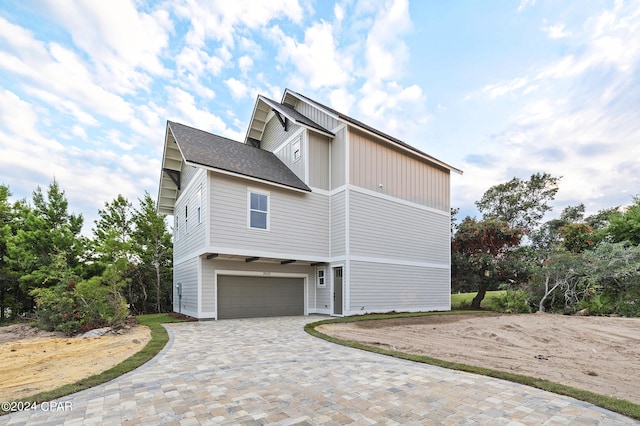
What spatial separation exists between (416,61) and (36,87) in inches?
558

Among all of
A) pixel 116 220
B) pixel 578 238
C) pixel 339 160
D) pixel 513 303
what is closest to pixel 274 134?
pixel 339 160

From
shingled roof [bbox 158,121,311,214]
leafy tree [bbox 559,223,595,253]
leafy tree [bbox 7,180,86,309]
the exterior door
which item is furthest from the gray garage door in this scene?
leafy tree [bbox 559,223,595,253]

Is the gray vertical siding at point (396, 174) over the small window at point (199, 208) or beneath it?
over

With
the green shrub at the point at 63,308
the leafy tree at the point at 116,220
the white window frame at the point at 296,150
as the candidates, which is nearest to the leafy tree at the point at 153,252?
the leafy tree at the point at 116,220

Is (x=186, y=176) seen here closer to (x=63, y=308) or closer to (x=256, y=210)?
(x=256, y=210)

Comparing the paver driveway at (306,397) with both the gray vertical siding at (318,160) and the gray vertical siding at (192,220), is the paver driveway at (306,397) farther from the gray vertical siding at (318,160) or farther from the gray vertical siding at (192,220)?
the gray vertical siding at (318,160)

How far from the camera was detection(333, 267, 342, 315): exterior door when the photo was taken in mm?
13211

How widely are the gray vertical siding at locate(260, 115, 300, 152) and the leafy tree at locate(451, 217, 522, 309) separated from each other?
12405 mm

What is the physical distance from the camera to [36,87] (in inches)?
404

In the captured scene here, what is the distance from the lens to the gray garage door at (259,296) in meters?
12.4

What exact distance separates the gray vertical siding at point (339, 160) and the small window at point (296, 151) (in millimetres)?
1516

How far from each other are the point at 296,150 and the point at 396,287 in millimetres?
7686

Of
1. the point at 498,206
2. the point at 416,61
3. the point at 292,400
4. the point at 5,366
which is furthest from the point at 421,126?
the point at 5,366

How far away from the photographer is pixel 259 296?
43.1 ft
